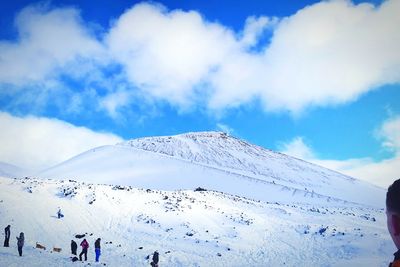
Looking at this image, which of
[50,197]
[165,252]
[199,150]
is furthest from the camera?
[199,150]

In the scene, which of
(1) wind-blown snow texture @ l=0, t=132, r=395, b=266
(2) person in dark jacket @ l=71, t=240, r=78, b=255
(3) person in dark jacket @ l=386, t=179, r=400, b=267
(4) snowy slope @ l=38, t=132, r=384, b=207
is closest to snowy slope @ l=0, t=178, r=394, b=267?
(1) wind-blown snow texture @ l=0, t=132, r=395, b=266

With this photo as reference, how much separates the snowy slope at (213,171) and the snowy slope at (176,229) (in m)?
22.1

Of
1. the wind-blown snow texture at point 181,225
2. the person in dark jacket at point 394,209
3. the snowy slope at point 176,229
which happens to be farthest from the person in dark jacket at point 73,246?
the person in dark jacket at point 394,209

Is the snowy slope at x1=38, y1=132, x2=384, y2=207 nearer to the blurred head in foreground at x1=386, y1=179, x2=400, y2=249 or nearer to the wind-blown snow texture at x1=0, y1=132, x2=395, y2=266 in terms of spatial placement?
the wind-blown snow texture at x1=0, y1=132, x2=395, y2=266

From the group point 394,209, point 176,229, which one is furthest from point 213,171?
point 394,209

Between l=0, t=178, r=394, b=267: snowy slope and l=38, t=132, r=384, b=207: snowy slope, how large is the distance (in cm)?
2211

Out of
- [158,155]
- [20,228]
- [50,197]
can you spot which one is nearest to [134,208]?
[50,197]

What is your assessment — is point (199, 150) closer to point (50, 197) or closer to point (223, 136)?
point (223, 136)

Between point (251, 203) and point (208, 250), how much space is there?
909 inches

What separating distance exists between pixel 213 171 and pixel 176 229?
51.1 metres

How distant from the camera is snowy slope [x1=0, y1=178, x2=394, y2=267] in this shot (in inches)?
1297

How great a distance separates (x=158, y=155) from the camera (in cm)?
10112

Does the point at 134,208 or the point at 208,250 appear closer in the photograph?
the point at 208,250

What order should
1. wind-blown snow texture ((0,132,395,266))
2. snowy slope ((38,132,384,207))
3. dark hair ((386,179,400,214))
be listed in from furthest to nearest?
snowy slope ((38,132,384,207)), wind-blown snow texture ((0,132,395,266)), dark hair ((386,179,400,214))
